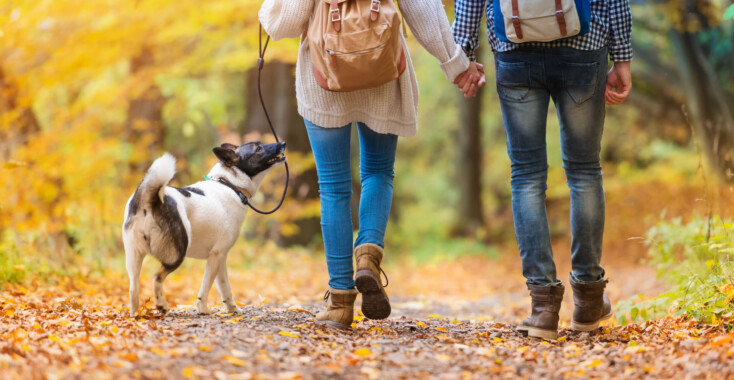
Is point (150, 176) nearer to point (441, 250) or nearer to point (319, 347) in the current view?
point (319, 347)

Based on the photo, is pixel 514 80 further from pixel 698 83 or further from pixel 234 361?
pixel 698 83

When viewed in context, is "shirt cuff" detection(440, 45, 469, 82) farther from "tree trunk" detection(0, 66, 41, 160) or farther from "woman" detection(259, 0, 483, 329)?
"tree trunk" detection(0, 66, 41, 160)

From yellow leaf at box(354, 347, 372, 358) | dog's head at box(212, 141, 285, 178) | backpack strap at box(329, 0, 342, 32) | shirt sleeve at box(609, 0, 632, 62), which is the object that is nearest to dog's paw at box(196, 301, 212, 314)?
dog's head at box(212, 141, 285, 178)

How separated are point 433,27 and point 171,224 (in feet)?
5.81

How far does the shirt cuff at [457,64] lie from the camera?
3.62 meters

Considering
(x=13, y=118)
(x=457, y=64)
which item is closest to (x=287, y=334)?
(x=457, y=64)

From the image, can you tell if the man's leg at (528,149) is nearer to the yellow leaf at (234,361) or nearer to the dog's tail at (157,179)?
the yellow leaf at (234,361)

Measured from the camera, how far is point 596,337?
142 inches

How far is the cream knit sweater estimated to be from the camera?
348 centimetres

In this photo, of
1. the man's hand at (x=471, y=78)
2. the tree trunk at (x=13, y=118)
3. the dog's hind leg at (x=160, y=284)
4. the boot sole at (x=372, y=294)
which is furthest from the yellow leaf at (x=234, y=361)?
the tree trunk at (x=13, y=118)

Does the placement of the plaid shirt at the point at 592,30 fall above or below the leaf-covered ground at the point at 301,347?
above

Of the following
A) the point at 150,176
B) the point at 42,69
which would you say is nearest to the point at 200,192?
the point at 150,176

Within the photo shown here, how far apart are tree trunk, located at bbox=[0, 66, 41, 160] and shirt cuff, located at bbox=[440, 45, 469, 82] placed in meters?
6.14

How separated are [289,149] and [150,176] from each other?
7.39 meters
